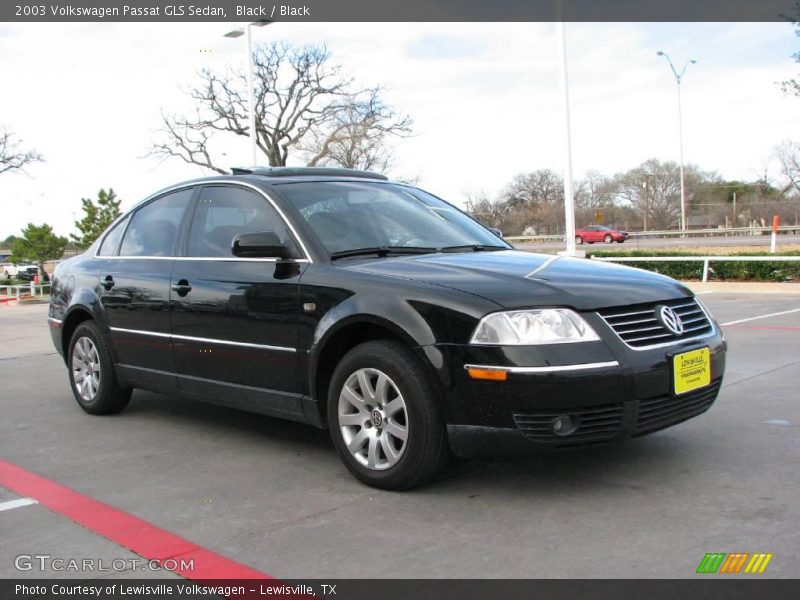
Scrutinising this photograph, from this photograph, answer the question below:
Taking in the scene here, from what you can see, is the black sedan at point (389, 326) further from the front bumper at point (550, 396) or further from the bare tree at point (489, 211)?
the bare tree at point (489, 211)

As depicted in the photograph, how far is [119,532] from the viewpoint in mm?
3674

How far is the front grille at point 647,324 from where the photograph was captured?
388cm

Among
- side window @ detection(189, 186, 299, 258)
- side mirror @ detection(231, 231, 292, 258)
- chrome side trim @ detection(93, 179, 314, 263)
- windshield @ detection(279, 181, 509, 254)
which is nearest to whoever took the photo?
side mirror @ detection(231, 231, 292, 258)

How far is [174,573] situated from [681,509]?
7.16 feet

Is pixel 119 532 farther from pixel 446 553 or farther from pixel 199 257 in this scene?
pixel 199 257

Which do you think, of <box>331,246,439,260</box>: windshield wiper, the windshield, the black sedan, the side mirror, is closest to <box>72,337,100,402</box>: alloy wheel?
the black sedan

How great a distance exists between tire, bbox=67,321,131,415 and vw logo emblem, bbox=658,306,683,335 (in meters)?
3.91

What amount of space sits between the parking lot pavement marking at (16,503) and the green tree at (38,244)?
43.5 m

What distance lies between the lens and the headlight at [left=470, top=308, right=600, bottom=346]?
12.3 ft

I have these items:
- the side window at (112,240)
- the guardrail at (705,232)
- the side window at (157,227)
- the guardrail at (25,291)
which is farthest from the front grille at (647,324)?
the guardrail at (705,232)

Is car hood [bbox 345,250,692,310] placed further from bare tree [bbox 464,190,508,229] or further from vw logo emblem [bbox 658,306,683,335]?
bare tree [bbox 464,190,508,229]

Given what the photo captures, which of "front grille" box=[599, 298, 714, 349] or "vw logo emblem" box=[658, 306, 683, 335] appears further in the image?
"vw logo emblem" box=[658, 306, 683, 335]

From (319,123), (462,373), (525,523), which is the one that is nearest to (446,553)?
(525,523)
